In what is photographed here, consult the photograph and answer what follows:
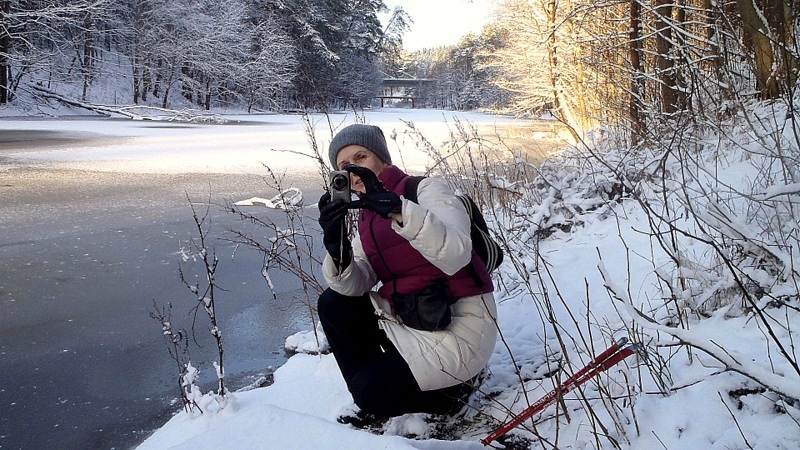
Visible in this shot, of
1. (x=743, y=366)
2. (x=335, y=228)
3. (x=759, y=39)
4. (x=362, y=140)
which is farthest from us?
(x=759, y=39)

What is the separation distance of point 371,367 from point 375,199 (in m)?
0.68

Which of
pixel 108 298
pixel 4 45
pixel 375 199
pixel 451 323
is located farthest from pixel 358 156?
pixel 4 45

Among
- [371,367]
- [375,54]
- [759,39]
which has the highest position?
[375,54]

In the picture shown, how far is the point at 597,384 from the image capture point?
162 centimetres

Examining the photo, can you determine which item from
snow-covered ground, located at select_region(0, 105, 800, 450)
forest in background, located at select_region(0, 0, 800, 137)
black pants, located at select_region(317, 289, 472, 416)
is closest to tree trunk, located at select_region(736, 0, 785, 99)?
forest in background, located at select_region(0, 0, 800, 137)

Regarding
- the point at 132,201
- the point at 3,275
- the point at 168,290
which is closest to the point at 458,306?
the point at 168,290

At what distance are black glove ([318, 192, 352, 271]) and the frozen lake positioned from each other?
1.28 metres

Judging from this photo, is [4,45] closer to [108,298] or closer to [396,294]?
[108,298]

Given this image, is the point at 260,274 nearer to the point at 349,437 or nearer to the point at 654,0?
the point at 349,437

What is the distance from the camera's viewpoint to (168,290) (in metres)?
4.21

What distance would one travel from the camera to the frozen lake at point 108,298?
2717mm

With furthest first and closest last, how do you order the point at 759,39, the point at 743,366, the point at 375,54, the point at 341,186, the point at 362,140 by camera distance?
the point at 375,54
the point at 759,39
the point at 362,140
the point at 341,186
the point at 743,366

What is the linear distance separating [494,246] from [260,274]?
9.77ft

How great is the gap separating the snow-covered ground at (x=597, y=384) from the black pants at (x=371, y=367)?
85 millimetres
